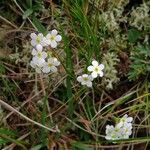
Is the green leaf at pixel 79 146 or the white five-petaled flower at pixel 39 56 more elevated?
the white five-petaled flower at pixel 39 56

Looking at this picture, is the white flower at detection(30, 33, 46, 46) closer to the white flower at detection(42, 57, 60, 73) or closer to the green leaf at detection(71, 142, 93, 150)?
the white flower at detection(42, 57, 60, 73)

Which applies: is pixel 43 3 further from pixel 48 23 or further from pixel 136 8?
pixel 136 8

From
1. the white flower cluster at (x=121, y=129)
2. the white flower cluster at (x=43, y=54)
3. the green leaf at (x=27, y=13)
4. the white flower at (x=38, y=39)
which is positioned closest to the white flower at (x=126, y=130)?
the white flower cluster at (x=121, y=129)

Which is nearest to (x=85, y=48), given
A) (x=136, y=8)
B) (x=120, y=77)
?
(x=120, y=77)

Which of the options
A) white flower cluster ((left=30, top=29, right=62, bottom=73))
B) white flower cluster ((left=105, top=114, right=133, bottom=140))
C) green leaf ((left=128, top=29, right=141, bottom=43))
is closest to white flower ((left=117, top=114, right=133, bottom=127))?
white flower cluster ((left=105, top=114, right=133, bottom=140))

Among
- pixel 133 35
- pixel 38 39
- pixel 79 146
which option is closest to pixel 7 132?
pixel 79 146

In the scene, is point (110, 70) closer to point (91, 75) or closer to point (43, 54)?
point (91, 75)

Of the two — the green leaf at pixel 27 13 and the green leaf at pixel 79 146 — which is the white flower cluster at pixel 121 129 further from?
the green leaf at pixel 27 13
